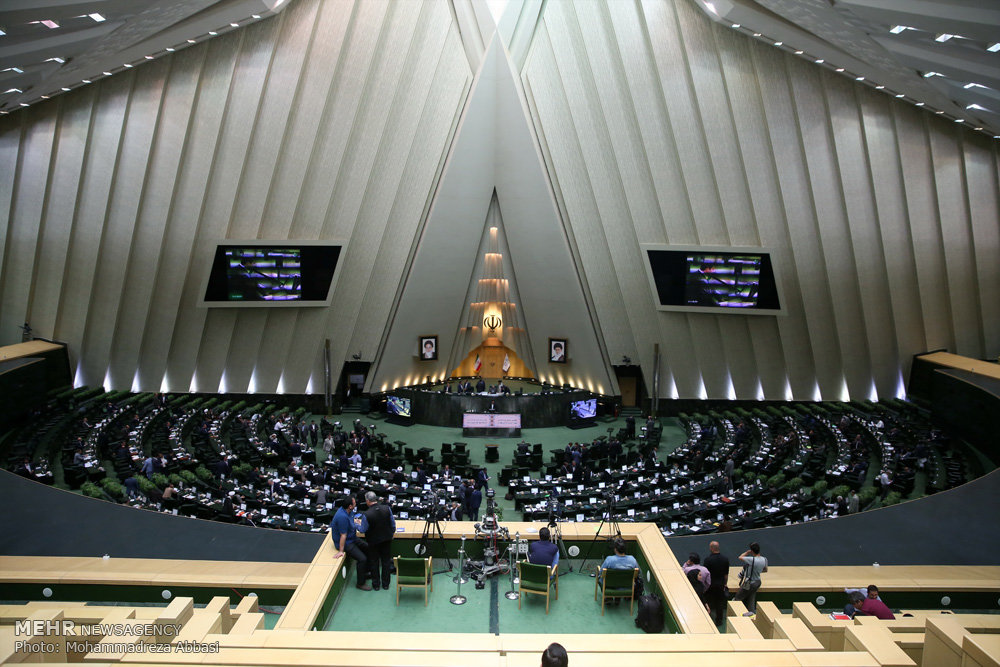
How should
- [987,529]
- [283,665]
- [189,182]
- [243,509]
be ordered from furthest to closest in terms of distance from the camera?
[189,182] < [243,509] < [987,529] < [283,665]

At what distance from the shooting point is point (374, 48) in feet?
61.9

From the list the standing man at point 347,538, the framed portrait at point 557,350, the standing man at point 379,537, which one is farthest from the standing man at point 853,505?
the framed portrait at point 557,350

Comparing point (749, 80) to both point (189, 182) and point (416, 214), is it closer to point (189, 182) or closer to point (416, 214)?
point (416, 214)

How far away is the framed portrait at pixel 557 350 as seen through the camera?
1047 inches

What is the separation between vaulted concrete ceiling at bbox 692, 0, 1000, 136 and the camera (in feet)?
30.7

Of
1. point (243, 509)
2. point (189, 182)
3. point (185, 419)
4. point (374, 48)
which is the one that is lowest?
point (243, 509)

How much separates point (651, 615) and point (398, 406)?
60.3 ft

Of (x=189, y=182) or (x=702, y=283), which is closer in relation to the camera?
(x=189, y=182)

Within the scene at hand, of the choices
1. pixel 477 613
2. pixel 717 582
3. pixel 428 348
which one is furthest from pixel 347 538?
pixel 428 348

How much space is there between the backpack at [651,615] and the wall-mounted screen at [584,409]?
17.5 metres

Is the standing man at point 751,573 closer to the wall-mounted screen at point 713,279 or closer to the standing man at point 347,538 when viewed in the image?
the standing man at point 347,538

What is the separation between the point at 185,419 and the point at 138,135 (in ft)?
28.4

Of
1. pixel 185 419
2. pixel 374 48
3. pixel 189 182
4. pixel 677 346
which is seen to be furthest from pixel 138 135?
pixel 677 346

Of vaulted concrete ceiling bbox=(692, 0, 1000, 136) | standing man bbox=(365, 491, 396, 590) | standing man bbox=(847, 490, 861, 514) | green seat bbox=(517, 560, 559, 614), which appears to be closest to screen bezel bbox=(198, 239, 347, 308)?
vaulted concrete ceiling bbox=(692, 0, 1000, 136)
